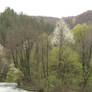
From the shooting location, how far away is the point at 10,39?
3391cm

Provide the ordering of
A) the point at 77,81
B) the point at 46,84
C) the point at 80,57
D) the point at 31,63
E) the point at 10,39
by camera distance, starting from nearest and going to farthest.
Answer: the point at 46,84, the point at 77,81, the point at 80,57, the point at 31,63, the point at 10,39

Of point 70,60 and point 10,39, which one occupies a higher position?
point 10,39

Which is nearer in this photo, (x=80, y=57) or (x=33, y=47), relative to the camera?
(x=80, y=57)

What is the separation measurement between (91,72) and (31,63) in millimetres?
12339

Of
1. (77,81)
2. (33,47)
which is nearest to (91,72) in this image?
(77,81)

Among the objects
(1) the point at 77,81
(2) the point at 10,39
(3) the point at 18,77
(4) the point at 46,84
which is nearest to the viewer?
(4) the point at 46,84

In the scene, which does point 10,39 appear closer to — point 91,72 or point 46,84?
point 46,84

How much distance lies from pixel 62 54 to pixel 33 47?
10460 millimetres

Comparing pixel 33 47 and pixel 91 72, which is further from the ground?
pixel 33 47

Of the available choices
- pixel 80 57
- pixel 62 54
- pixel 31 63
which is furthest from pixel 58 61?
pixel 31 63

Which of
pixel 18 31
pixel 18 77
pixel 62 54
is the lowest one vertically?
pixel 18 77

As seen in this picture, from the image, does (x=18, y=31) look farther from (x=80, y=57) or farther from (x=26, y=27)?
(x=80, y=57)

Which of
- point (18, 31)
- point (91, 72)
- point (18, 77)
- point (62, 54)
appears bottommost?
point (18, 77)

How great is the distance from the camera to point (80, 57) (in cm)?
2595
